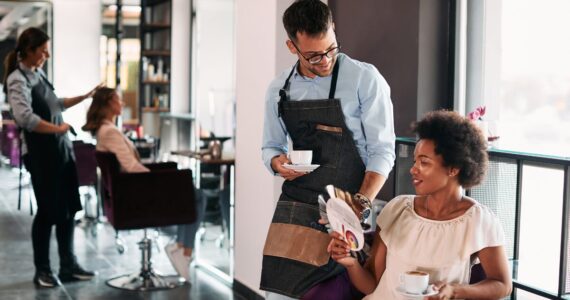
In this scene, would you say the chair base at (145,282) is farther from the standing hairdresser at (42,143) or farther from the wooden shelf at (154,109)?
the wooden shelf at (154,109)

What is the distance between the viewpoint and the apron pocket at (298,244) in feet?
8.79

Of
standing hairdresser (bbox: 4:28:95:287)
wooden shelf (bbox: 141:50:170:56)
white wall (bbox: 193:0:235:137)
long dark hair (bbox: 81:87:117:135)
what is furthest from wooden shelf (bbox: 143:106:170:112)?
long dark hair (bbox: 81:87:117:135)

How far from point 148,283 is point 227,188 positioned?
0.80 meters

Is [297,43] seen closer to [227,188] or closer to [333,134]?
[333,134]

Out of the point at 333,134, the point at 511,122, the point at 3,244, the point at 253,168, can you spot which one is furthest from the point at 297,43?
the point at 3,244

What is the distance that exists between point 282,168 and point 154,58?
5935 millimetres

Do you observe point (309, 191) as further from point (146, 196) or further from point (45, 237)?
point (45, 237)

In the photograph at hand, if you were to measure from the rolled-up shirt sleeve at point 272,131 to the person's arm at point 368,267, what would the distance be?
0.54 metres

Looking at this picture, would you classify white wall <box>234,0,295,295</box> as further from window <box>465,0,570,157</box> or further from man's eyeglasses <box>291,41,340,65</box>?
man's eyeglasses <box>291,41,340,65</box>

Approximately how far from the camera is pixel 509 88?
371 cm

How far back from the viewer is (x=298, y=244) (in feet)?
8.98

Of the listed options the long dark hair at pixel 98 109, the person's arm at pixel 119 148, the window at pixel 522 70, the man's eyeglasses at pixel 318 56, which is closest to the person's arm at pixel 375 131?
the man's eyeglasses at pixel 318 56

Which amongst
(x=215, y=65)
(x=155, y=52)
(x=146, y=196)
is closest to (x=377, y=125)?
(x=146, y=196)

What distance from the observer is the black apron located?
17.2 feet
